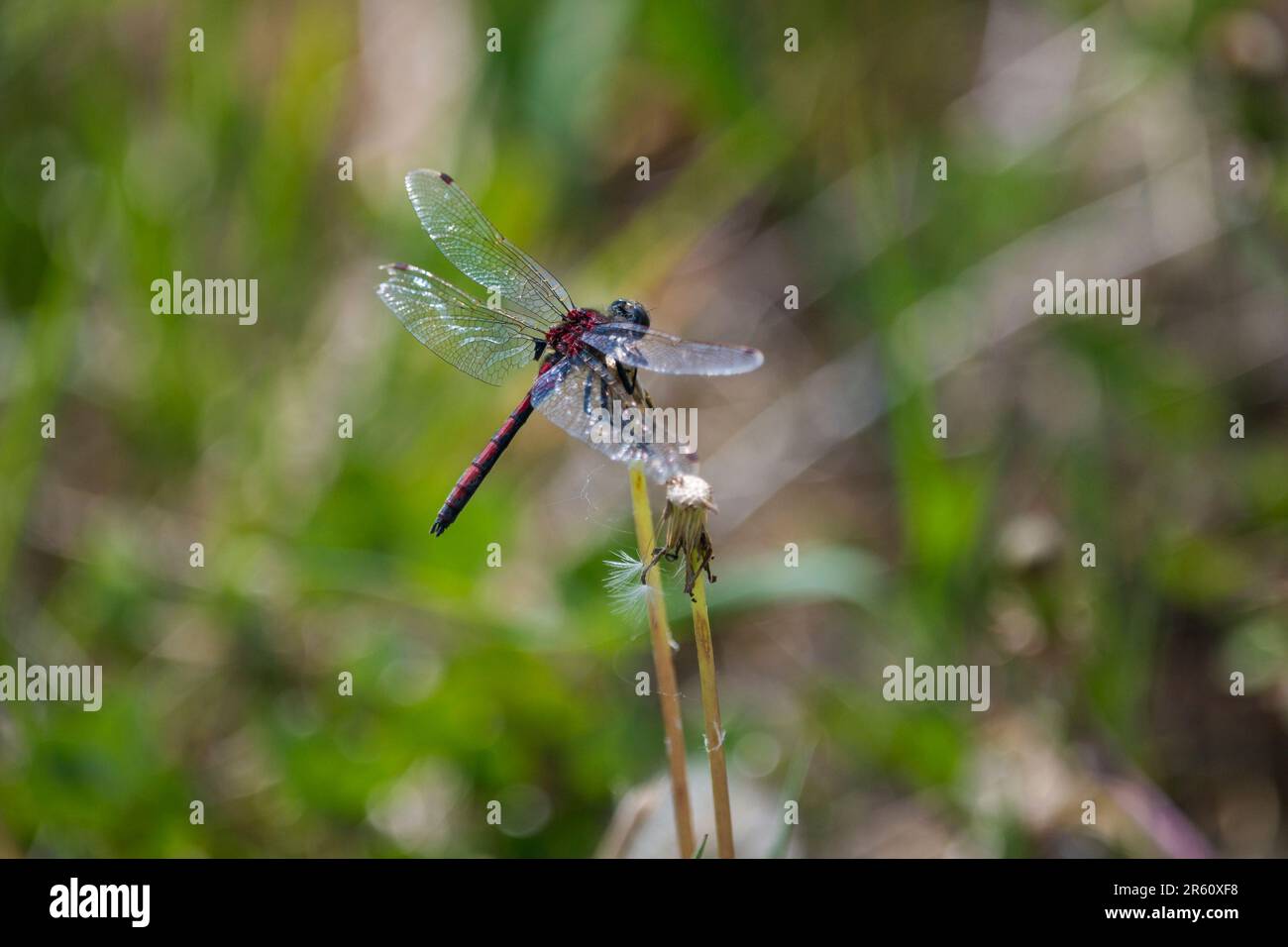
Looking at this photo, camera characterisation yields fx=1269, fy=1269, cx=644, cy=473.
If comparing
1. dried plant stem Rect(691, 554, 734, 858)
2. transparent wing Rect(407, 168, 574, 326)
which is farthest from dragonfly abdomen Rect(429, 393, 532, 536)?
dried plant stem Rect(691, 554, 734, 858)

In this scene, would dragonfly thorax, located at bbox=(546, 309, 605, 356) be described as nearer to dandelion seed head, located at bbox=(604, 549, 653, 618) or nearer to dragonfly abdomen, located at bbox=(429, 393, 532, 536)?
dragonfly abdomen, located at bbox=(429, 393, 532, 536)

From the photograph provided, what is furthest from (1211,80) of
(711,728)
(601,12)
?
(711,728)

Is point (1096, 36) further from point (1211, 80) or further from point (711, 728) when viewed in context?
point (711, 728)

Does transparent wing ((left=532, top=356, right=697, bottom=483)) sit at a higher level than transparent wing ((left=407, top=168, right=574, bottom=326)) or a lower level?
lower

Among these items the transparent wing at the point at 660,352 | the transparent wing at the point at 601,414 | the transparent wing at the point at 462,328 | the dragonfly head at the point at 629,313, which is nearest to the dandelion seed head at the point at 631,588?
the transparent wing at the point at 601,414

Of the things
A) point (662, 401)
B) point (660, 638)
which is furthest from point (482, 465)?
point (662, 401)

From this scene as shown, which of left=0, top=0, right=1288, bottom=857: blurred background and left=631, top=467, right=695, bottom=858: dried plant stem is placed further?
left=0, top=0, right=1288, bottom=857: blurred background

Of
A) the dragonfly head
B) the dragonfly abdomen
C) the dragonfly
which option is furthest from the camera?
the dragonfly abdomen

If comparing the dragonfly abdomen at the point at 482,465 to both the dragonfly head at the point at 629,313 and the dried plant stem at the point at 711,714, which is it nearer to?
the dragonfly head at the point at 629,313
